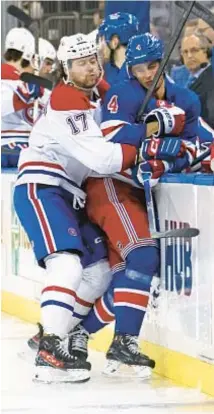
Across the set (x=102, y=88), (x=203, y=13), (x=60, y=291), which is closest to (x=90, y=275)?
(x=60, y=291)

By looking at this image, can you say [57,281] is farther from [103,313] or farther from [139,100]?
[139,100]

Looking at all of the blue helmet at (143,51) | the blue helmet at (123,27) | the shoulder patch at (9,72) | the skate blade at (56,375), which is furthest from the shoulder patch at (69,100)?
the shoulder patch at (9,72)

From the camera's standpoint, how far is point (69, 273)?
4.53 m

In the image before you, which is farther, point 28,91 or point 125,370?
point 28,91

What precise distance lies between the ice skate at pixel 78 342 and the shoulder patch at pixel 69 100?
2.54 feet

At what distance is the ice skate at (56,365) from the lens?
4.54 meters

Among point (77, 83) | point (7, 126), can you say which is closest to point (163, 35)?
point (7, 126)

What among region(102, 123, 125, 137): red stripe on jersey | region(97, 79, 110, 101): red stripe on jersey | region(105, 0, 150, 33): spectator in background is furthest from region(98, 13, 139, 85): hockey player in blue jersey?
region(102, 123, 125, 137): red stripe on jersey

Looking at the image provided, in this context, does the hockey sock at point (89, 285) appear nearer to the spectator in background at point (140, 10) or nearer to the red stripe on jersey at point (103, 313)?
the red stripe on jersey at point (103, 313)

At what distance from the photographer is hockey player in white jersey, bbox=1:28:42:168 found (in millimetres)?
6602

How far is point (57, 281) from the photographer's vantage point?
454 cm

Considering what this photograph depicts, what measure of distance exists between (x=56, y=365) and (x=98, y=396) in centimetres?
31

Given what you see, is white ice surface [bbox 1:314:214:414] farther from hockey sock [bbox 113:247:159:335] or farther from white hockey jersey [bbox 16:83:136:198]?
white hockey jersey [bbox 16:83:136:198]

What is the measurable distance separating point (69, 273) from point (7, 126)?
2.37 m
